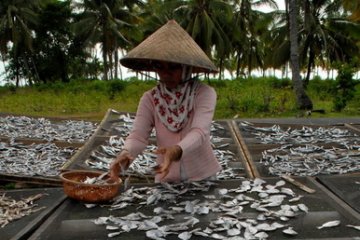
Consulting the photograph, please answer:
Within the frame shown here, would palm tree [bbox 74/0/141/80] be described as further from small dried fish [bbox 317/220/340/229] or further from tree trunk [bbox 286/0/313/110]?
small dried fish [bbox 317/220/340/229]

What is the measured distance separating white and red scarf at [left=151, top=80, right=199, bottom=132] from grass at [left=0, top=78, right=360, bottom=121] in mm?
8582

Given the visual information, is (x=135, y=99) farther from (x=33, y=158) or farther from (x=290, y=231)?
(x=290, y=231)

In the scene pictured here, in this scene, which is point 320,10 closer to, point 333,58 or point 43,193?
point 333,58

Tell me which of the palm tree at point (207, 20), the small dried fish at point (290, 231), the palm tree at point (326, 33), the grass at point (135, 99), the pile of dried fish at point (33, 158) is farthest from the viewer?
the palm tree at point (207, 20)

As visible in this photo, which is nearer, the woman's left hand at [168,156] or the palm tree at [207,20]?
the woman's left hand at [168,156]

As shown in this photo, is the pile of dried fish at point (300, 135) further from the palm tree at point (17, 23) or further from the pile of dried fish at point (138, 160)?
the palm tree at point (17, 23)

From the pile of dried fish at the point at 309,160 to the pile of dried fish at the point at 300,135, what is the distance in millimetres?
396

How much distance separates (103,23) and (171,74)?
70.7 feet

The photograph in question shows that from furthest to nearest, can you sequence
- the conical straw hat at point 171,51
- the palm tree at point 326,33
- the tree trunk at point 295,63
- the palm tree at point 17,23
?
the palm tree at point 17,23 < the palm tree at point 326,33 < the tree trunk at point 295,63 < the conical straw hat at point 171,51

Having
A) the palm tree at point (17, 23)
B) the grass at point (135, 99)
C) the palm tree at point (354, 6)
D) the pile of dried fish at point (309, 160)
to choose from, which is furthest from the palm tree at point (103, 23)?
the pile of dried fish at point (309, 160)

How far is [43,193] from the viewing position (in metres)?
3.10

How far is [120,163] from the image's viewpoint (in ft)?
8.64

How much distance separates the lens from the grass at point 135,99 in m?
11.6

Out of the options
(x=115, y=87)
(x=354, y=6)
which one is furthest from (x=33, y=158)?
(x=115, y=87)
